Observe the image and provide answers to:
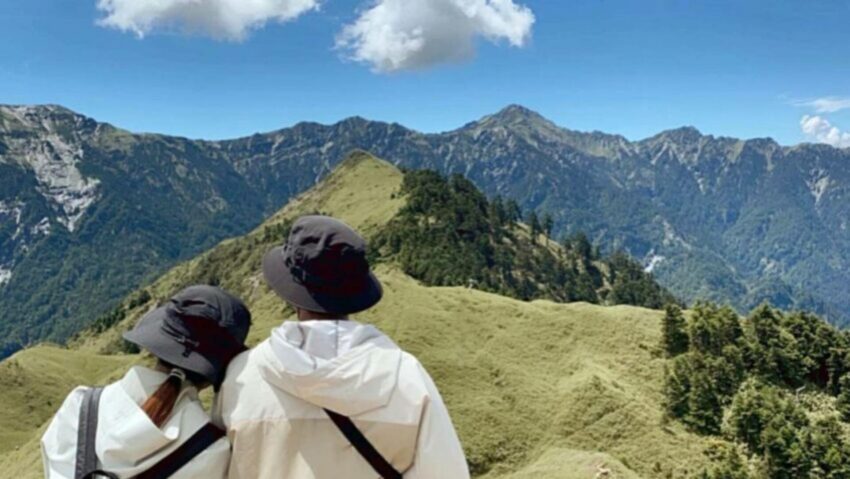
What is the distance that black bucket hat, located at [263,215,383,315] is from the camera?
5.66m

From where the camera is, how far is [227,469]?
5.50m

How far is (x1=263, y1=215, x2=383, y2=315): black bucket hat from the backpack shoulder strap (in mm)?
1722

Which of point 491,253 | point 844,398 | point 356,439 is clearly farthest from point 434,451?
point 491,253

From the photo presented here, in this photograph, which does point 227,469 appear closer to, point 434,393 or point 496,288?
point 434,393

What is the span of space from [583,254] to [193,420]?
562 ft

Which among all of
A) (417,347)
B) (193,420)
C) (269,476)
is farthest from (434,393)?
(417,347)

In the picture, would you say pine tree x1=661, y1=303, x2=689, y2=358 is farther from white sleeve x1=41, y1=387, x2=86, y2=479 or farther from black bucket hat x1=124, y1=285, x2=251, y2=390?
white sleeve x1=41, y1=387, x2=86, y2=479

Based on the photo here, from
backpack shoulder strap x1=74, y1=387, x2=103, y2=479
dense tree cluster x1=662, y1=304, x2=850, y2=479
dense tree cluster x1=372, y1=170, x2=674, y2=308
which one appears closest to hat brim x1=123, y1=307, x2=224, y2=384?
backpack shoulder strap x1=74, y1=387, x2=103, y2=479

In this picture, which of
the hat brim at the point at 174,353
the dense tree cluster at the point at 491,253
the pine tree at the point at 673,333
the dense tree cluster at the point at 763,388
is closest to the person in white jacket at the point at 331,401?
the hat brim at the point at 174,353

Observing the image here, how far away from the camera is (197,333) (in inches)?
225

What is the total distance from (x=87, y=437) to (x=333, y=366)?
1.99 meters

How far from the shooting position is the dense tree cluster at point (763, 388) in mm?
50219

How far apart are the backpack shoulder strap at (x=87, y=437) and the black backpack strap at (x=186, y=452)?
39 centimetres

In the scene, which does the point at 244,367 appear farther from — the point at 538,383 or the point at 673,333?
the point at 673,333
